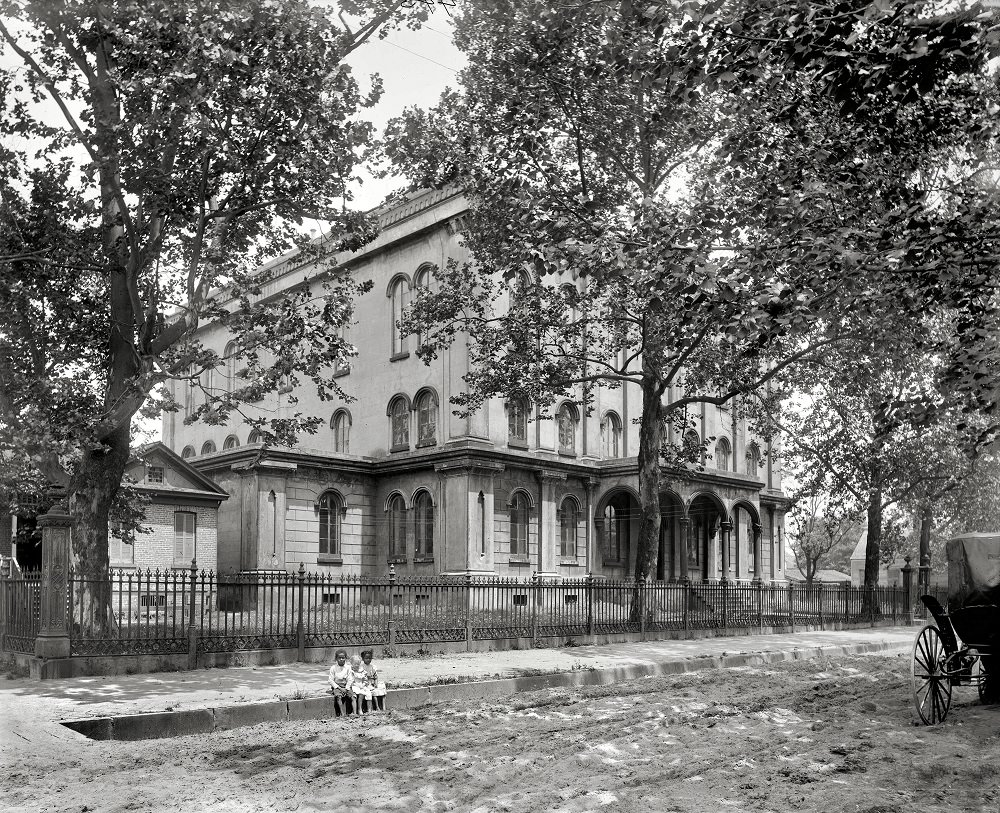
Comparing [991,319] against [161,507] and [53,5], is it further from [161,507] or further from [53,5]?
[161,507]

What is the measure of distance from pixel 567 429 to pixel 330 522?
9283mm

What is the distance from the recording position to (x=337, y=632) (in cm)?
1748

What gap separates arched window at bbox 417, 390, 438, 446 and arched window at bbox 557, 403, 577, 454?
191 inches

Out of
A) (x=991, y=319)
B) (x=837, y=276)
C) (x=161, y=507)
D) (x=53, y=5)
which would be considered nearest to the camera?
(x=837, y=276)

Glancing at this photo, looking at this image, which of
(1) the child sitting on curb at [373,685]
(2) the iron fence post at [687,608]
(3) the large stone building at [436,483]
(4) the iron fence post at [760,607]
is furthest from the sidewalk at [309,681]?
(3) the large stone building at [436,483]

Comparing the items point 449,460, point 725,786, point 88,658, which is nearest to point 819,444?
point 449,460

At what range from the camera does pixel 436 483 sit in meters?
34.1

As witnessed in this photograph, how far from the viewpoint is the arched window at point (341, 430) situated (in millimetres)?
39531

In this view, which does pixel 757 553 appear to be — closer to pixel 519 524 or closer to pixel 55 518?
pixel 519 524

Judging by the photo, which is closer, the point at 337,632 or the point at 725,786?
the point at 725,786

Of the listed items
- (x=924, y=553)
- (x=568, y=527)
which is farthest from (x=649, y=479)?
(x=924, y=553)

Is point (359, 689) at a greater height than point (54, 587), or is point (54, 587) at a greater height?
point (54, 587)

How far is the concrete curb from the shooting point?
417 inches

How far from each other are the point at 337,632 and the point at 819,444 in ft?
80.0
